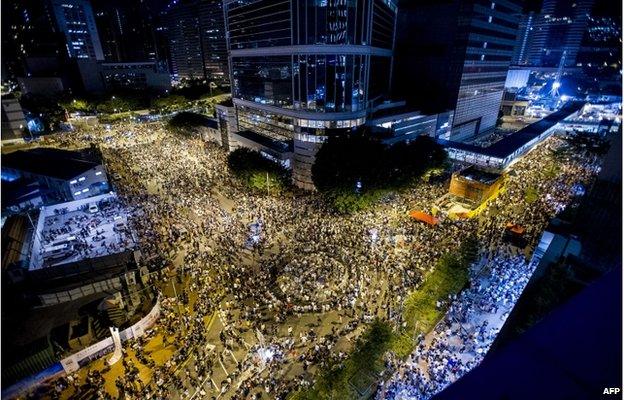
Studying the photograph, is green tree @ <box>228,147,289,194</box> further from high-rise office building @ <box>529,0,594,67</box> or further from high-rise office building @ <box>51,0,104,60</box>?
high-rise office building @ <box>529,0,594,67</box>

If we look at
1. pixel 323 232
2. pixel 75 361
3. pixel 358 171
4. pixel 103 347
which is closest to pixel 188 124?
pixel 358 171

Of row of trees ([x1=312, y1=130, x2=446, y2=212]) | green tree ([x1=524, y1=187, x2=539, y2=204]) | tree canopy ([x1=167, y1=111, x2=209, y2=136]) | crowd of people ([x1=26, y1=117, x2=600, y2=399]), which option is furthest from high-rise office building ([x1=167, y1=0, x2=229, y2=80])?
green tree ([x1=524, y1=187, x2=539, y2=204])

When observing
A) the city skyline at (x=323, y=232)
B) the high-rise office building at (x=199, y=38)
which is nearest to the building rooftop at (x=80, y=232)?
the city skyline at (x=323, y=232)

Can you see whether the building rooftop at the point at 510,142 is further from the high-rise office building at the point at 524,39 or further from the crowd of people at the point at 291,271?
the high-rise office building at the point at 524,39

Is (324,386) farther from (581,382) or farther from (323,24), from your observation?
(323,24)

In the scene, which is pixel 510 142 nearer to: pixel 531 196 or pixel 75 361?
pixel 531 196
